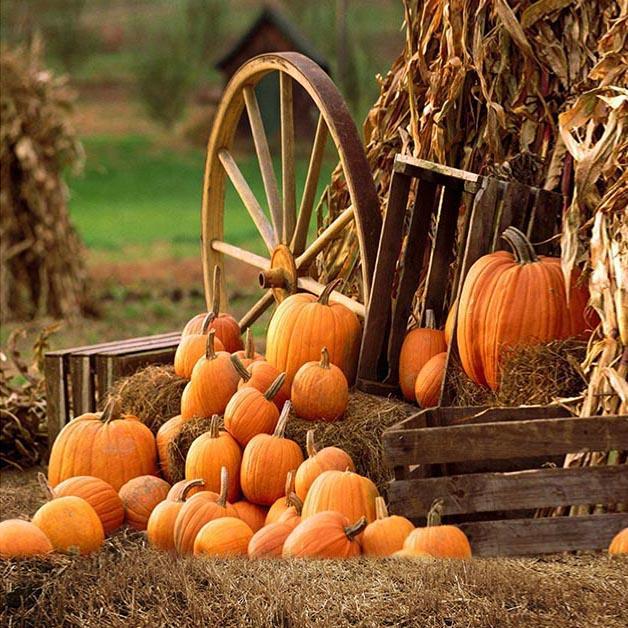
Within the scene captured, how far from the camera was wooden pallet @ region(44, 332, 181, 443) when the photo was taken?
17.3ft

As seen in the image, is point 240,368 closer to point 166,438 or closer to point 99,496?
point 166,438

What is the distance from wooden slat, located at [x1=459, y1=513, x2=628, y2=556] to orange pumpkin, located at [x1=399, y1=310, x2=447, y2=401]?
1.11 meters

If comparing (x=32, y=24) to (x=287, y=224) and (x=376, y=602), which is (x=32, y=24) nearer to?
(x=287, y=224)

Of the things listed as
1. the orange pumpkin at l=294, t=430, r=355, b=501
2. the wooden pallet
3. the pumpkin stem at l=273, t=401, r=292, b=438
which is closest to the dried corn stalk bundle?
the wooden pallet

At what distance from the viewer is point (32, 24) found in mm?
26828

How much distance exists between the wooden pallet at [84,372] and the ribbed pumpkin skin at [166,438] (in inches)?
27.7

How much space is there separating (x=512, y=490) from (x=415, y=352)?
1124mm

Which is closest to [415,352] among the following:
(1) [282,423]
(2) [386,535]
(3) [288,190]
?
(1) [282,423]

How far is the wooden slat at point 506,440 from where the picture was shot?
11.4 feet

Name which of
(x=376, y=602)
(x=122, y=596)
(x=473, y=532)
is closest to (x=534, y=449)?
(x=473, y=532)

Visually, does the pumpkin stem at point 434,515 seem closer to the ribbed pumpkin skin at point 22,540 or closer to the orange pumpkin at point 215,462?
the orange pumpkin at point 215,462

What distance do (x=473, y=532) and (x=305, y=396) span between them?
955mm

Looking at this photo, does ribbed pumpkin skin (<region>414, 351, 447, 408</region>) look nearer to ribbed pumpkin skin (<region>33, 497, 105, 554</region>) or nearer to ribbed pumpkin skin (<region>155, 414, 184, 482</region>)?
ribbed pumpkin skin (<region>155, 414, 184, 482</region>)

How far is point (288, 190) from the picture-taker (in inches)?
210
